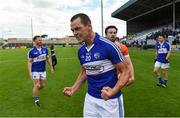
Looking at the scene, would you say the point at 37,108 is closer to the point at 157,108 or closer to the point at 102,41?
the point at 157,108

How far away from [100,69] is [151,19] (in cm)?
10304

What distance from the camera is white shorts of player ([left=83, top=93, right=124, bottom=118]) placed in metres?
4.95

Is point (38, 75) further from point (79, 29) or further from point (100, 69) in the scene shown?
point (79, 29)

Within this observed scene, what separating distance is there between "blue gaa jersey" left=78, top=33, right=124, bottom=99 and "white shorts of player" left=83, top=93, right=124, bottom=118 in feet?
0.28

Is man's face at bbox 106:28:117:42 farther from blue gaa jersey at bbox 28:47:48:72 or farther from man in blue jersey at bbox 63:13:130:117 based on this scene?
blue gaa jersey at bbox 28:47:48:72

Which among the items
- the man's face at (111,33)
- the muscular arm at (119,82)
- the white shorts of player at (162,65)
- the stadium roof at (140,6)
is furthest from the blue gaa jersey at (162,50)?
the stadium roof at (140,6)

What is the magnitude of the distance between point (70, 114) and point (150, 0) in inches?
2620

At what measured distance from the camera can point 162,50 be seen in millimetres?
14586

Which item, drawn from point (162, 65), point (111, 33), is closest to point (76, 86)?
point (111, 33)

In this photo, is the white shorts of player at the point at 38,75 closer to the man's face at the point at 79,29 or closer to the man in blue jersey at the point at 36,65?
the man in blue jersey at the point at 36,65

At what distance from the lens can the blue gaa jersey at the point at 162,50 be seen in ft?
47.5

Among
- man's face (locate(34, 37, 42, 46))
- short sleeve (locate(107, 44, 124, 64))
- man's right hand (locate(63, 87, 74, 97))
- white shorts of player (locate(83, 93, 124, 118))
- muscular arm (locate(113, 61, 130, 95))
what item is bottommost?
white shorts of player (locate(83, 93, 124, 118))

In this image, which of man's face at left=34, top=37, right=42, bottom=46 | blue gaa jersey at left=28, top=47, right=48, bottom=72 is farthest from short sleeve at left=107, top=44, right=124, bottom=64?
blue gaa jersey at left=28, top=47, right=48, bottom=72

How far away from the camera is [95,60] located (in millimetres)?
4836
